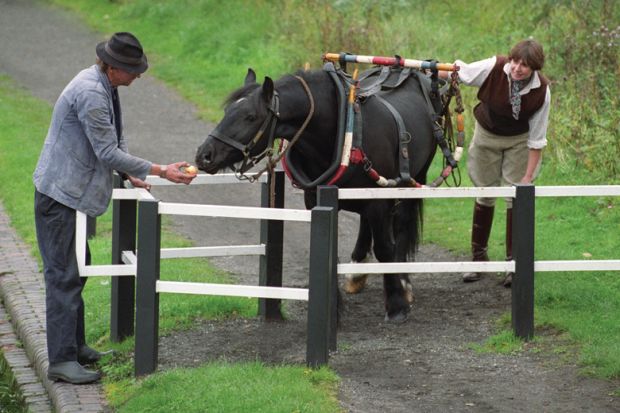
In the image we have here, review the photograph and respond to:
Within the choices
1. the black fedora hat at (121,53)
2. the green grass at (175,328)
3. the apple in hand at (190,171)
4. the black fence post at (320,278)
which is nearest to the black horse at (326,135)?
the apple in hand at (190,171)

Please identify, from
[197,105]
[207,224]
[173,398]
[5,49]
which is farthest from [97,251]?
[5,49]

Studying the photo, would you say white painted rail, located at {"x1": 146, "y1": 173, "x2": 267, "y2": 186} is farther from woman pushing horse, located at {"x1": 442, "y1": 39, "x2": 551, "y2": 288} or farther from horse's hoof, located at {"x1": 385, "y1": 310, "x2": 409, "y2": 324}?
woman pushing horse, located at {"x1": 442, "y1": 39, "x2": 551, "y2": 288}

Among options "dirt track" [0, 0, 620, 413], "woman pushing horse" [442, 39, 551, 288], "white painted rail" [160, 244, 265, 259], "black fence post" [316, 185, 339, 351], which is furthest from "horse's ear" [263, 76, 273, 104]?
"woman pushing horse" [442, 39, 551, 288]

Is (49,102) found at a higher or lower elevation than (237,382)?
higher

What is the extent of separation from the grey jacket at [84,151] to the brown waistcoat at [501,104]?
3029 mm

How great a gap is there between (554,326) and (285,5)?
39.0 ft

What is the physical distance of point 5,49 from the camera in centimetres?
2058

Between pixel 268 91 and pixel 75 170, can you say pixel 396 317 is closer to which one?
pixel 268 91

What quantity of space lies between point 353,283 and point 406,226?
0.61 metres

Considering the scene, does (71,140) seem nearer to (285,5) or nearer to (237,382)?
(237,382)

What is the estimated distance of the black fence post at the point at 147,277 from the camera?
6.54 meters

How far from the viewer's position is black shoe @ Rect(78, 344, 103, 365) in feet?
23.3

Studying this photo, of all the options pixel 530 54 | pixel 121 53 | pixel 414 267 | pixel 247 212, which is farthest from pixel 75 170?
pixel 530 54

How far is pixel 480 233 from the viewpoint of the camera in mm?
9180
